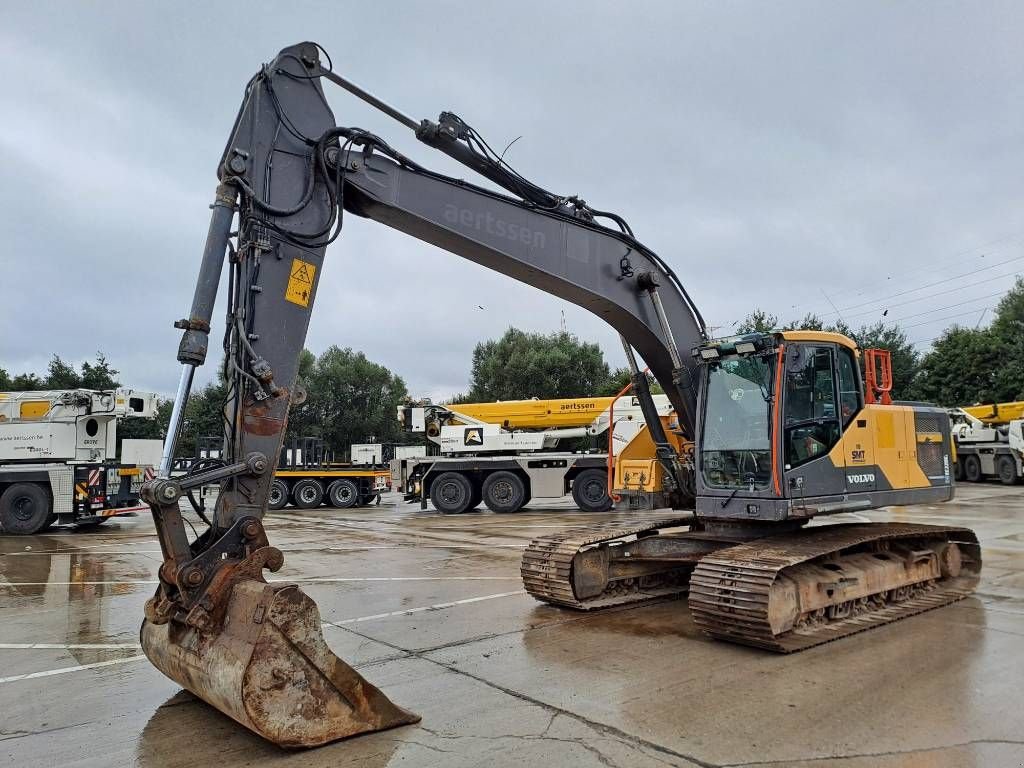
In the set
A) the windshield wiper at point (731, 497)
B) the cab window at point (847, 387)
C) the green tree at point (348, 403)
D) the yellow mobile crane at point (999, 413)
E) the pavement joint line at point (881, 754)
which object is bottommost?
the pavement joint line at point (881, 754)

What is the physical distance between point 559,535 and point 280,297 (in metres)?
4.20

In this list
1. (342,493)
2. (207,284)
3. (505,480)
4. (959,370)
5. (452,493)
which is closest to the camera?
(207,284)

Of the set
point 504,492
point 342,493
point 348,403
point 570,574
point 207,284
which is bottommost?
point 570,574

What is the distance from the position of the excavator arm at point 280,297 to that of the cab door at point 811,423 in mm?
1687

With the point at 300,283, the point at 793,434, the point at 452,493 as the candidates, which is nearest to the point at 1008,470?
the point at 452,493

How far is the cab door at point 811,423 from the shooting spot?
6.43 metres

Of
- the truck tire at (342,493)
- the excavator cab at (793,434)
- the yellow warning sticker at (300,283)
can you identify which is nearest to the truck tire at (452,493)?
the truck tire at (342,493)

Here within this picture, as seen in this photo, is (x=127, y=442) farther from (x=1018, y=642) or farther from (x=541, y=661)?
(x=1018, y=642)

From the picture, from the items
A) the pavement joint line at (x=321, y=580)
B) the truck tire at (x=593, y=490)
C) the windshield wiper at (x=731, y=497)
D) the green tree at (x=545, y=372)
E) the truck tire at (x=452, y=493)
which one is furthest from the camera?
the green tree at (x=545, y=372)

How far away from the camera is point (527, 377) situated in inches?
1901

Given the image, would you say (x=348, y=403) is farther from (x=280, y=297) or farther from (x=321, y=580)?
(x=280, y=297)

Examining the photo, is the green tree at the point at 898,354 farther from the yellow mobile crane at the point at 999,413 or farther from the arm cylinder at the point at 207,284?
the arm cylinder at the point at 207,284

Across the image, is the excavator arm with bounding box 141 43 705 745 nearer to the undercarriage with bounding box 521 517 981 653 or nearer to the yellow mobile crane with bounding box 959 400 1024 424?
the undercarriage with bounding box 521 517 981 653

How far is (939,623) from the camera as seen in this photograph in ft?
22.0
